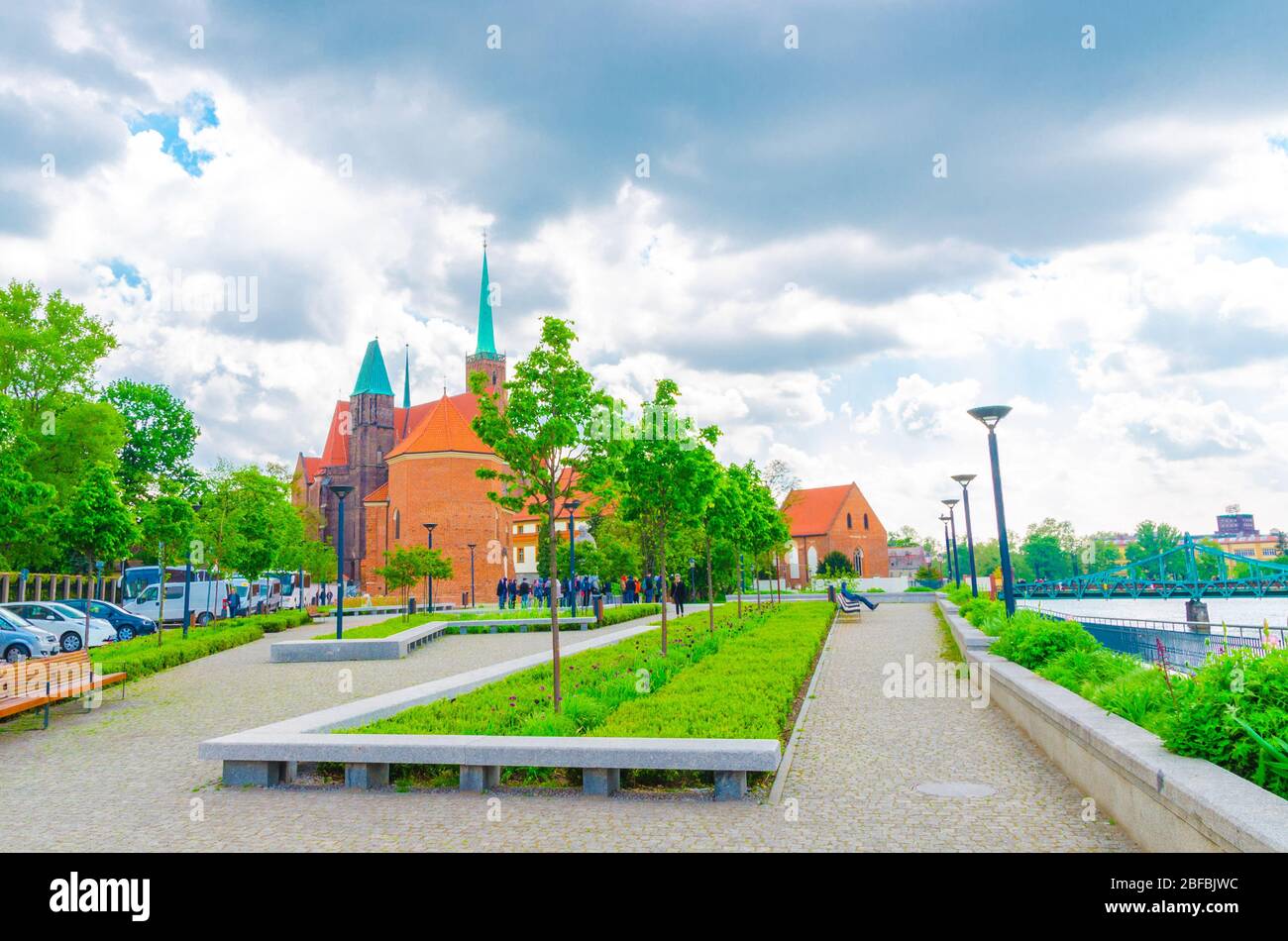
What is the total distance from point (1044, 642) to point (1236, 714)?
19.8 feet

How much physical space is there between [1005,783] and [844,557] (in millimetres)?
66025

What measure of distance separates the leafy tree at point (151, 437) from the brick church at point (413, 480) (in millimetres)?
9245

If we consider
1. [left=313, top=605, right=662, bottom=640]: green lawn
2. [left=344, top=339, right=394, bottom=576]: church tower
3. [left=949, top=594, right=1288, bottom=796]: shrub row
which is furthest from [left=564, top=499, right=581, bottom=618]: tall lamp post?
[left=344, top=339, right=394, bottom=576]: church tower

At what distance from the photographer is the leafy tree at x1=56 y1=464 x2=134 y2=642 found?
15586 millimetres

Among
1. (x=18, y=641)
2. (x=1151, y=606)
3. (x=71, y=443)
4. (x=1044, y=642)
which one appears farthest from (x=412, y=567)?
(x=1151, y=606)

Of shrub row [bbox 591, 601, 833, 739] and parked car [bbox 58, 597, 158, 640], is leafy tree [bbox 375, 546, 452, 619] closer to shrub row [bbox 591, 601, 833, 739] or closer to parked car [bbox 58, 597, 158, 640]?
parked car [bbox 58, 597, 158, 640]

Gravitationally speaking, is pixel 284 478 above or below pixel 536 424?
above

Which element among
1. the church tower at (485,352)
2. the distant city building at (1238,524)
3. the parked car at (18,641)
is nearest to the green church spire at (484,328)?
the church tower at (485,352)

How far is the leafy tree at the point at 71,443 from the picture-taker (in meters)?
33.4

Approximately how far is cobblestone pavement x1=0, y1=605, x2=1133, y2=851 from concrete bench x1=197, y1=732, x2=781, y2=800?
0.18 metres

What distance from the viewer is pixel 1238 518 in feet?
544
